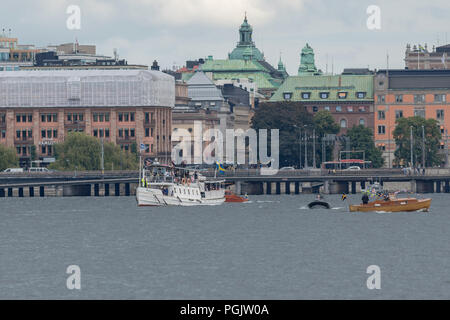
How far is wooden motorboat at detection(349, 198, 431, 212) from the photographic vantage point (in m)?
180

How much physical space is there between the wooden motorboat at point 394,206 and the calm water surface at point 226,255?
119cm

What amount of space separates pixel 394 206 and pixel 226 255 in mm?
57075

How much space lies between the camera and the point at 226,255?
417ft

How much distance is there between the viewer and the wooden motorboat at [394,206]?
180 m

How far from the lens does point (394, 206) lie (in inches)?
7106

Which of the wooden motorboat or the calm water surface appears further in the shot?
the wooden motorboat

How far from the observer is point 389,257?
12450cm

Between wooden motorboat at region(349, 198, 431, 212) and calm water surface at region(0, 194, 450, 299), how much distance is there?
119 centimetres

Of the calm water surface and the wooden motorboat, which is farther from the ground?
the wooden motorboat

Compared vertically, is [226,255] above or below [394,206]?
below

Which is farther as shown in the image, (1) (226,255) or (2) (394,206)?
(2) (394,206)

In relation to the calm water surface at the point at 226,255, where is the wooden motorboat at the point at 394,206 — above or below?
above
